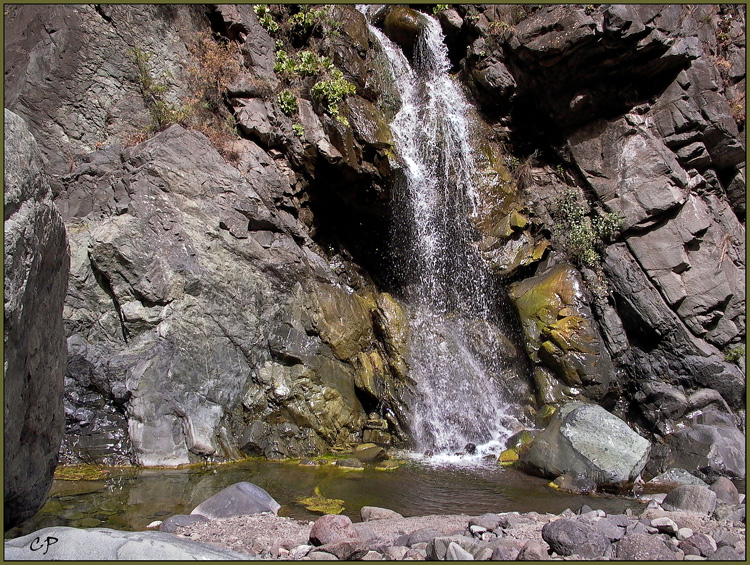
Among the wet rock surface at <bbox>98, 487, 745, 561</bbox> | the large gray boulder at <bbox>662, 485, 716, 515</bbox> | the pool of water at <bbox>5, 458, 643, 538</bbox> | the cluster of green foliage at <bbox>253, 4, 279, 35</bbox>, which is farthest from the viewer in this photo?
the cluster of green foliage at <bbox>253, 4, 279, 35</bbox>

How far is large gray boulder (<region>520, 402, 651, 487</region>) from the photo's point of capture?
24.3 ft

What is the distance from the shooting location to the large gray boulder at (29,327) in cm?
305

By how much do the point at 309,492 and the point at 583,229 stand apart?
30.5ft

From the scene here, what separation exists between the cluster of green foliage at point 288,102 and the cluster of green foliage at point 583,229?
7465 millimetres

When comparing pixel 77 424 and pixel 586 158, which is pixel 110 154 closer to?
pixel 77 424

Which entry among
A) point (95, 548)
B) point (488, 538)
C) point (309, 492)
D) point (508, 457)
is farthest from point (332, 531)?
point (508, 457)

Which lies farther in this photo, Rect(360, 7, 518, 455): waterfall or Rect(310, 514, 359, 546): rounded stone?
Rect(360, 7, 518, 455): waterfall

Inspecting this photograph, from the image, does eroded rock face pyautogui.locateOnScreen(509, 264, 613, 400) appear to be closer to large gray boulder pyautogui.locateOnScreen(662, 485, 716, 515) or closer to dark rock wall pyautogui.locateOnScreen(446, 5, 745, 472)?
dark rock wall pyautogui.locateOnScreen(446, 5, 745, 472)

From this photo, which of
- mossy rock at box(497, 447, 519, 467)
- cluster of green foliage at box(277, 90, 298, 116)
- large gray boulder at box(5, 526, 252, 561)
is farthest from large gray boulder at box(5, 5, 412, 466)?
large gray boulder at box(5, 526, 252, 561)

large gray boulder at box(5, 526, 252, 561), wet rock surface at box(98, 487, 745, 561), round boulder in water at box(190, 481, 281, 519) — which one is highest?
large gray boulder at box(5, 526, 252, 561)

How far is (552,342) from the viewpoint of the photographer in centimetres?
1112

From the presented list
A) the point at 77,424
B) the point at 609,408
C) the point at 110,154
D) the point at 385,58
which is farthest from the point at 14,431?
the point at 385,58

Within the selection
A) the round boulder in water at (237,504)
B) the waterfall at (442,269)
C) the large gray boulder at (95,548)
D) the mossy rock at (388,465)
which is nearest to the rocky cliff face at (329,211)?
the waterfall at (442,269)

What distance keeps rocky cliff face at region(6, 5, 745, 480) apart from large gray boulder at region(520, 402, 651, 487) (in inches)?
101
